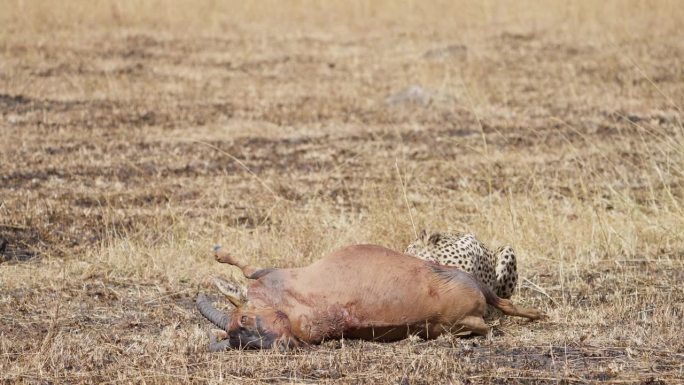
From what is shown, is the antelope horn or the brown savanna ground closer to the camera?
the antelope horn

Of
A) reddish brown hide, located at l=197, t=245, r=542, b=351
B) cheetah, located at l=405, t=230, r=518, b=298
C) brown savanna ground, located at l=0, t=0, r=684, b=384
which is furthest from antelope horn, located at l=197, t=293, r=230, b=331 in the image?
cheetah, located at l=405, t=230, r=518, b=298

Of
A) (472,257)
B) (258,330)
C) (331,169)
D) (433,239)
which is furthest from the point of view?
(331,169)

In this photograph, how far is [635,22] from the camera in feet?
58.7

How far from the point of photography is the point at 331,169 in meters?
10.7

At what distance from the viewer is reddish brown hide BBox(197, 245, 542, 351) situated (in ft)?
16.7

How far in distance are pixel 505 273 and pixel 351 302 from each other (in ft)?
4.50

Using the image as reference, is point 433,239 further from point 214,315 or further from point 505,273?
point 214,315

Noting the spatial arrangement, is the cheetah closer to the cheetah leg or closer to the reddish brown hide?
the cheetah leg

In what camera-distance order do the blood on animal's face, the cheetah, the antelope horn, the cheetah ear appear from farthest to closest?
1. the cheetah ear
2. the cheetah
3. the antelope horn
4. the blood on animal's face

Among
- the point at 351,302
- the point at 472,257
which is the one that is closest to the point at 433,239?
the point at 472,257

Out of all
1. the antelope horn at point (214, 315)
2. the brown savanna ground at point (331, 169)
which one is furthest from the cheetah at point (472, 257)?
the antelope horn at point (214, 315)

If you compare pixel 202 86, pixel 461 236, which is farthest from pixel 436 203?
pixel 202 86

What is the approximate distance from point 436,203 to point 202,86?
5817mm

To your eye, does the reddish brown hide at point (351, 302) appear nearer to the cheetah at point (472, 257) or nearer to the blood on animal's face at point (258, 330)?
the blood on animal's face at point (258, 330)
